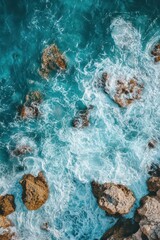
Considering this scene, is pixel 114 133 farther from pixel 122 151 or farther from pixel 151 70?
pixel 151 70

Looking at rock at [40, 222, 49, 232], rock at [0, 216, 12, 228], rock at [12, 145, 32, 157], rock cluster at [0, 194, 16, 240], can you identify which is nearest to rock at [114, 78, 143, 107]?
rock at [12, 145, 32, 157]

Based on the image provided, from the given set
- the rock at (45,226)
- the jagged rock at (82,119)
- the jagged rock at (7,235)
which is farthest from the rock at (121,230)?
the jagged rock at (82,119)

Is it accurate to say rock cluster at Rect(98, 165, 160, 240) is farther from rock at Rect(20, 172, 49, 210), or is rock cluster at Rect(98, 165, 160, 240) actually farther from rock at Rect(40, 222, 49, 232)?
rock at Rect(20, 172, 49, 210)

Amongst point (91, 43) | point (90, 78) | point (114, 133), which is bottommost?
point (114, 133)

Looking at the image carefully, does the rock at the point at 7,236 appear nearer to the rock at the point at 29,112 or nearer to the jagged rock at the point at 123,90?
the rock at the point at 29,112

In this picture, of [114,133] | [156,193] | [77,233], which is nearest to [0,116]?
[114,133]

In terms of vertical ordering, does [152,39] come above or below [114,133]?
above

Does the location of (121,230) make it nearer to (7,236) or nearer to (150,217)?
(150,217)
